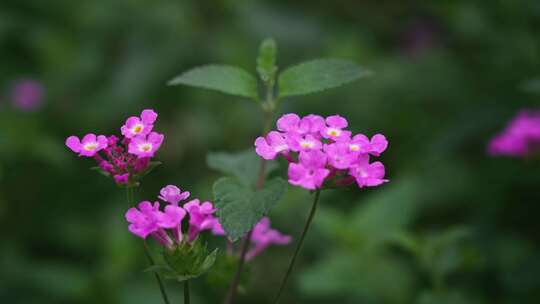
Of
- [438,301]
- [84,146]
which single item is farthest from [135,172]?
[438,301]

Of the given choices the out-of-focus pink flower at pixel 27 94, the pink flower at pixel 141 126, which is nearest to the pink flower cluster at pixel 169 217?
the pink flower at pixel 141 126

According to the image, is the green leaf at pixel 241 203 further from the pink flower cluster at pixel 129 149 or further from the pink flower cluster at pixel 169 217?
the pink flower cluster at pixel 129 149

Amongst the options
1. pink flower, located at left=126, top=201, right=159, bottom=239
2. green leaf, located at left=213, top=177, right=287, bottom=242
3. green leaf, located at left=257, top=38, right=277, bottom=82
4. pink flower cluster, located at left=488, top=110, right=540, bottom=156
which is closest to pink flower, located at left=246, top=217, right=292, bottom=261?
green leaf, located at left=213, top=177, right=287, bottom=242

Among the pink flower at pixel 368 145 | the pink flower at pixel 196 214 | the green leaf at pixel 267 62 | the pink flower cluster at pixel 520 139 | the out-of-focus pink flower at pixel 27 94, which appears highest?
Answer: the out-of-focus pink flower at pixel 27 94

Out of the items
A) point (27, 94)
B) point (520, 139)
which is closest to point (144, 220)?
point (520, 139)

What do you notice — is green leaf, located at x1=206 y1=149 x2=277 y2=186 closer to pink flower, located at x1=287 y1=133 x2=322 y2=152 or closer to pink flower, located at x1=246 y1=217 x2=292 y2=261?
pink flower, located at x1=246 y1=217 x2=292 y2=261

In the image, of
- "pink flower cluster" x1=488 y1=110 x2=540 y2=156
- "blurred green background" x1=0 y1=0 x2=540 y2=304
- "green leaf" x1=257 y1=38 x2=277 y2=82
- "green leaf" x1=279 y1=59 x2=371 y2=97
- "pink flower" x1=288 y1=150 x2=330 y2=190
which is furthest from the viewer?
"blurred green background" x1=0 y1=0 x2=540 y2=304

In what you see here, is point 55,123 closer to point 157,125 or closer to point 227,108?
point 157,125

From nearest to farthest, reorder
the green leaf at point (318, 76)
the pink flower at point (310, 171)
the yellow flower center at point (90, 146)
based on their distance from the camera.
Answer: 1. the pink flower at point (310, 171)
2. the yellow flower center at point (90, 146)
3. the green leaf at point (318, 76)
